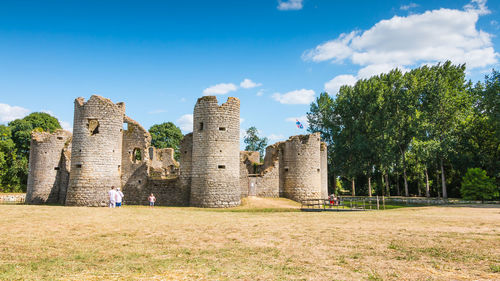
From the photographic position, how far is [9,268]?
27.2 ft

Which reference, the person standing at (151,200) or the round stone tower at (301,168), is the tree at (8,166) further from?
the round stone tower at (301,168)

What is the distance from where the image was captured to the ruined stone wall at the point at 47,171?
99.0 feet

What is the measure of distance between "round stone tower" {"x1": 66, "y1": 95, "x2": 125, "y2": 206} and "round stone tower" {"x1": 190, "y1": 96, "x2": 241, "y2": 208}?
21.1 feet

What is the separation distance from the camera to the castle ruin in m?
26.4

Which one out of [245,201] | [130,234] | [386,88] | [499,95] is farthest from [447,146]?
[130,234]

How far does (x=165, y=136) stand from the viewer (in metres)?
63.7

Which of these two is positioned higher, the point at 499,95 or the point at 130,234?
the point at 499,95

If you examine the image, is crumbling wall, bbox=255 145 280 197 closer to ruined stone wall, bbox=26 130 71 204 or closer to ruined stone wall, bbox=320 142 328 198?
ruined stone wall, bbox=320 142 328 198

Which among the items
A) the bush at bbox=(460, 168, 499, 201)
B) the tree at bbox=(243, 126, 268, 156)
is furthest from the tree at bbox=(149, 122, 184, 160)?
the bush at bbox=(460, 168, 499, 201)

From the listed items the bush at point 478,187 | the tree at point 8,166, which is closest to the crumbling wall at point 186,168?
the bush at point 478,187

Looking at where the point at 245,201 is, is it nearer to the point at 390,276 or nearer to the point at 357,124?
the point at 390,276

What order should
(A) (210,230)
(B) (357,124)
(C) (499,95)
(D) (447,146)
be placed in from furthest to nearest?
1. (B) (357,124)
2. (D) (447,146)
3. (C) (499,95)
4. (A) (210,230)

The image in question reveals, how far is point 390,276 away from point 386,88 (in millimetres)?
38947

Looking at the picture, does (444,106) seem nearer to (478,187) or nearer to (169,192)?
(478,187)
